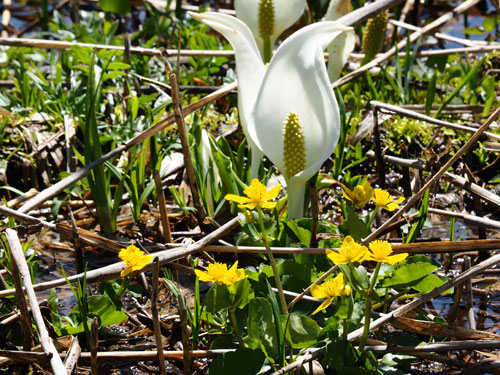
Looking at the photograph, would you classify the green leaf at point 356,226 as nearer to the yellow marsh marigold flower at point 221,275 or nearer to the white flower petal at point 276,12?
the yellow marsh marigold flower at point 221,275

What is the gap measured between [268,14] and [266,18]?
0.6 inches

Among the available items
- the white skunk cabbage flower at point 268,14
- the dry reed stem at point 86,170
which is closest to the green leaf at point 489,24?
the white skunk cabbage flower at point 268,14

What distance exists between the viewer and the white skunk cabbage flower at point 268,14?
211 centimetres

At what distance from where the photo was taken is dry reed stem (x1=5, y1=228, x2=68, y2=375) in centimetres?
111

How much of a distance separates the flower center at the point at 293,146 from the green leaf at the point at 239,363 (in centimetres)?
51

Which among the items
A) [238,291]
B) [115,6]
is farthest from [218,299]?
[115,6]

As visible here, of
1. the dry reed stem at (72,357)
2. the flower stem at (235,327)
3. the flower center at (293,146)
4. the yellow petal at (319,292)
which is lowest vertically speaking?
the dry reed stem at (72,357)

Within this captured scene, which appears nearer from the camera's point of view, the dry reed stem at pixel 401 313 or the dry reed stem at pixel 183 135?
the dry reed stem at pixel 401 313

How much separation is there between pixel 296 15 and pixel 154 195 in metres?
0.71

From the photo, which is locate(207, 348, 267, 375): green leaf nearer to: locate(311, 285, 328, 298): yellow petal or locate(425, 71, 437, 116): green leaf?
locate(311, 285, 328, 298): yellow petal

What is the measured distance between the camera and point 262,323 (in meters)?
1.19

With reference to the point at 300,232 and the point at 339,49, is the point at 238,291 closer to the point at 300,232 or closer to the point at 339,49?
the point at 300,232

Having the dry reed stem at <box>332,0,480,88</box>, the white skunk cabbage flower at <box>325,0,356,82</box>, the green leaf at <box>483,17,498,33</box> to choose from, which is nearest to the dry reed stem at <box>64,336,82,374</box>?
the dry reed stem at <box>332,0,480,88</box>

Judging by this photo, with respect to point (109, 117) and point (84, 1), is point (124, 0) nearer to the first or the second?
point (109, 117)
